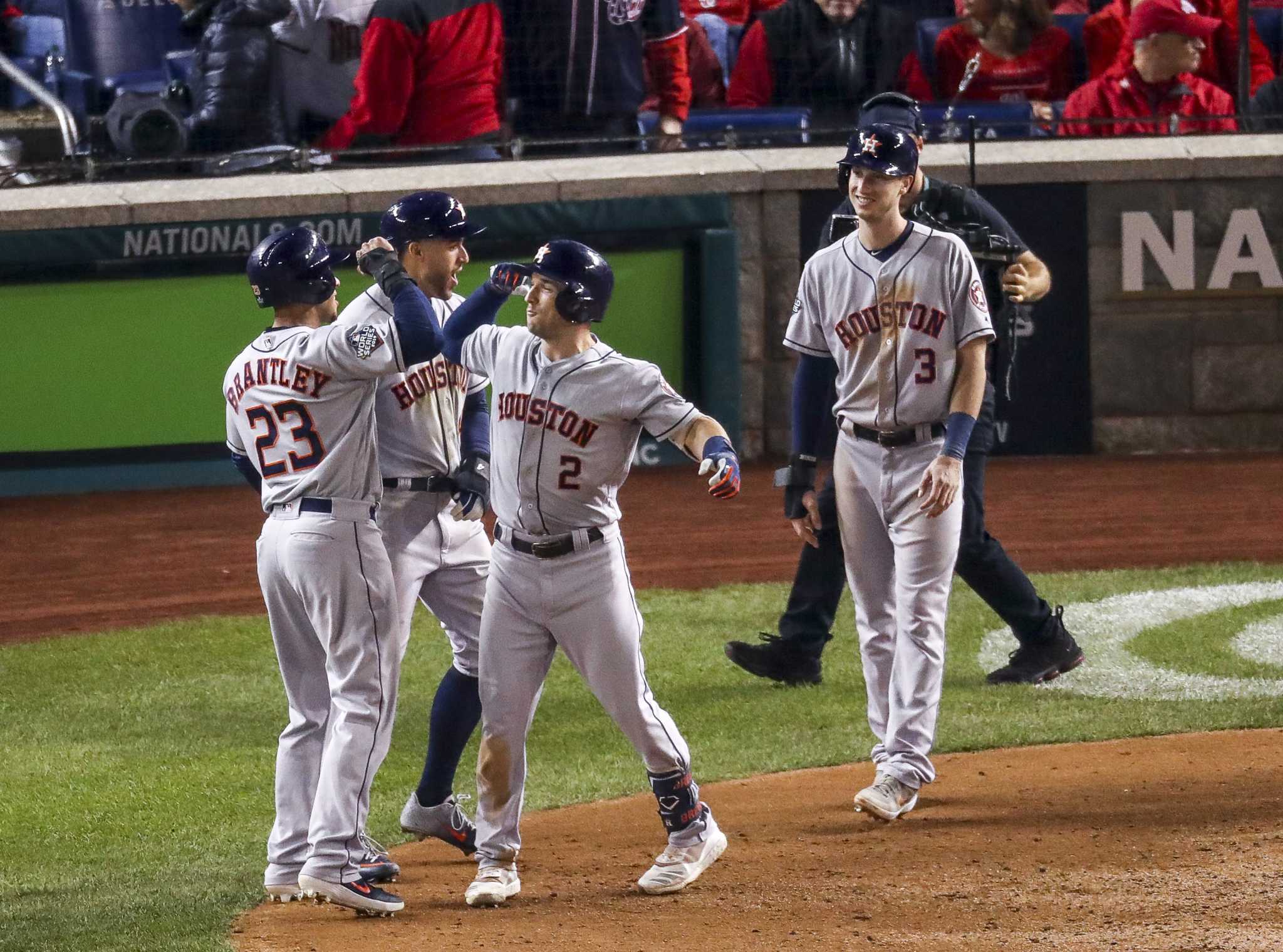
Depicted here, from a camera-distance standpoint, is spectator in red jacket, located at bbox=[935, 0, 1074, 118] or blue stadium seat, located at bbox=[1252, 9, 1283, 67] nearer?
spectator in red jacket, located at bbox=[935, 0, 1074, 118]

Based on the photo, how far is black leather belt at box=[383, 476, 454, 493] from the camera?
4.86 metres

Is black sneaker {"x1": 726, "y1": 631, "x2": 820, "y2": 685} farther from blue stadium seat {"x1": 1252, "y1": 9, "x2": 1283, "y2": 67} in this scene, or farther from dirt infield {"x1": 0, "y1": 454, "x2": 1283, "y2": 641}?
blue stadium seat {"x1": 1252, "y1": 9, "x2": 1283, "y2": 67}

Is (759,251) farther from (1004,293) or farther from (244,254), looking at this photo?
(1004,293)

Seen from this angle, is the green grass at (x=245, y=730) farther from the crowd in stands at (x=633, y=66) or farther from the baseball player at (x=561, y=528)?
the crowd in stands at (x=633, y=66)

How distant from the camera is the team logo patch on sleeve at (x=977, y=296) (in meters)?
5.19

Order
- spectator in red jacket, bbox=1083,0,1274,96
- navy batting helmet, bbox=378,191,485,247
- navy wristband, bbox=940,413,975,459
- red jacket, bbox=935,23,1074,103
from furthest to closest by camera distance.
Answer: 1. spectator in red jacket, bbox=1083,0,1274,96
2. red jacket, bbox=935,23,1074,103
3. navy wristband, bbox=940,413,975,459
4. navy batting helmet, bbox=378,191,485,247

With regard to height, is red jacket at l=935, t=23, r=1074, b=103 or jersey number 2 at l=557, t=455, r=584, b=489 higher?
red jacket at l=935, t=23, r=1074, b=103

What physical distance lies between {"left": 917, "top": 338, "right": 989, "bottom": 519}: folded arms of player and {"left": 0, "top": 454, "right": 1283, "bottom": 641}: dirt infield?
424 cm

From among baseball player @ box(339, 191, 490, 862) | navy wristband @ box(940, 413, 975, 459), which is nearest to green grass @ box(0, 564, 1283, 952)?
baseball player @ box(339, 191, 490, 862)

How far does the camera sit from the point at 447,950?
13.7ft

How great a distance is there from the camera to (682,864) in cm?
463

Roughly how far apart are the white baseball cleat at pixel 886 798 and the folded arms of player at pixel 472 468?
1327 millimetres

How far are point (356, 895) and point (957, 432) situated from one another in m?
2.02

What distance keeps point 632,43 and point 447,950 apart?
8.44 metres
